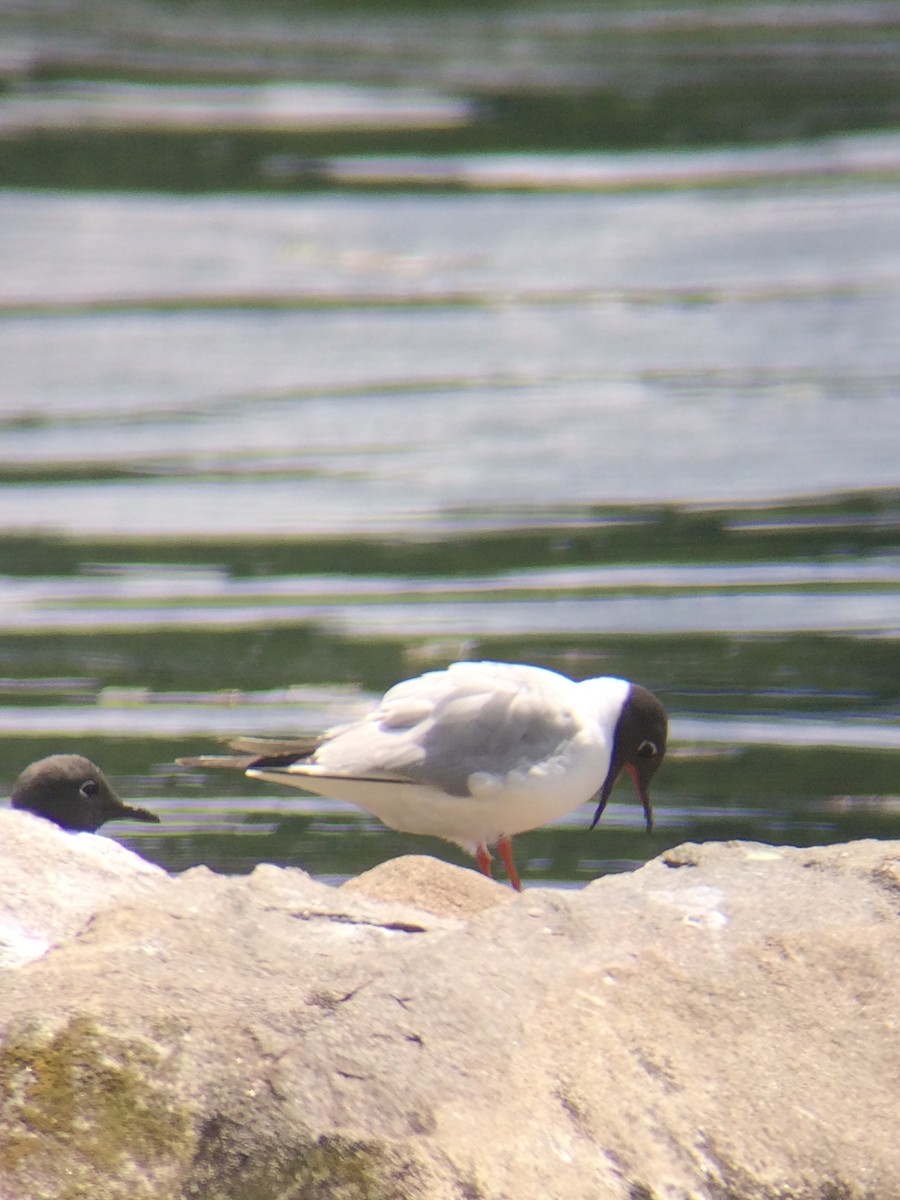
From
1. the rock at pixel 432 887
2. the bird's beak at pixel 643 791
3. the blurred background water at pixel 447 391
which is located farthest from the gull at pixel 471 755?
the rock at pixel 432 887

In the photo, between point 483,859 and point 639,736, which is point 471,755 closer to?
point 483,859

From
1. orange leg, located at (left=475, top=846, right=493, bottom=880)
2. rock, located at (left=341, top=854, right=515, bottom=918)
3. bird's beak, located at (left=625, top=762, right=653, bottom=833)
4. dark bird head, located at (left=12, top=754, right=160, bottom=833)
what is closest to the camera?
rock, located at (left=341, top=854, right=515, bottom=918)

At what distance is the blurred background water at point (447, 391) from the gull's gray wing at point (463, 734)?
699mm

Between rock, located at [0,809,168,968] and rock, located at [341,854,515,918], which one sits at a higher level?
rock, located at [0,809,168,968]

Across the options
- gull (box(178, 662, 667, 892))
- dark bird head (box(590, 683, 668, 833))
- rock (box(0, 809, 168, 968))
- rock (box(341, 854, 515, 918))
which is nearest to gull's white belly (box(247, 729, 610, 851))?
gull (box(178, 662, 667, 892))

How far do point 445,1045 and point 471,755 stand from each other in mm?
3054

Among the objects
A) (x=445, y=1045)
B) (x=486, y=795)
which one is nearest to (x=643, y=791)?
(x=486, y=795)

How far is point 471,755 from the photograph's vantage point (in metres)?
7.06

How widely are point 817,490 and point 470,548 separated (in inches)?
98.1

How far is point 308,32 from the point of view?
28.6 m

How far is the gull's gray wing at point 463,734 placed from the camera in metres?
7.05

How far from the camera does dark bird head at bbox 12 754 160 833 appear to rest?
6469 mm

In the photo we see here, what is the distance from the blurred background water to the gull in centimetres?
58

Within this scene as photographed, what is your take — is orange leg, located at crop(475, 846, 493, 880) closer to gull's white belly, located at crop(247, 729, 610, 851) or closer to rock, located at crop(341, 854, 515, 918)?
gull's white belly, located at crop(247, 729, 610, 851)
